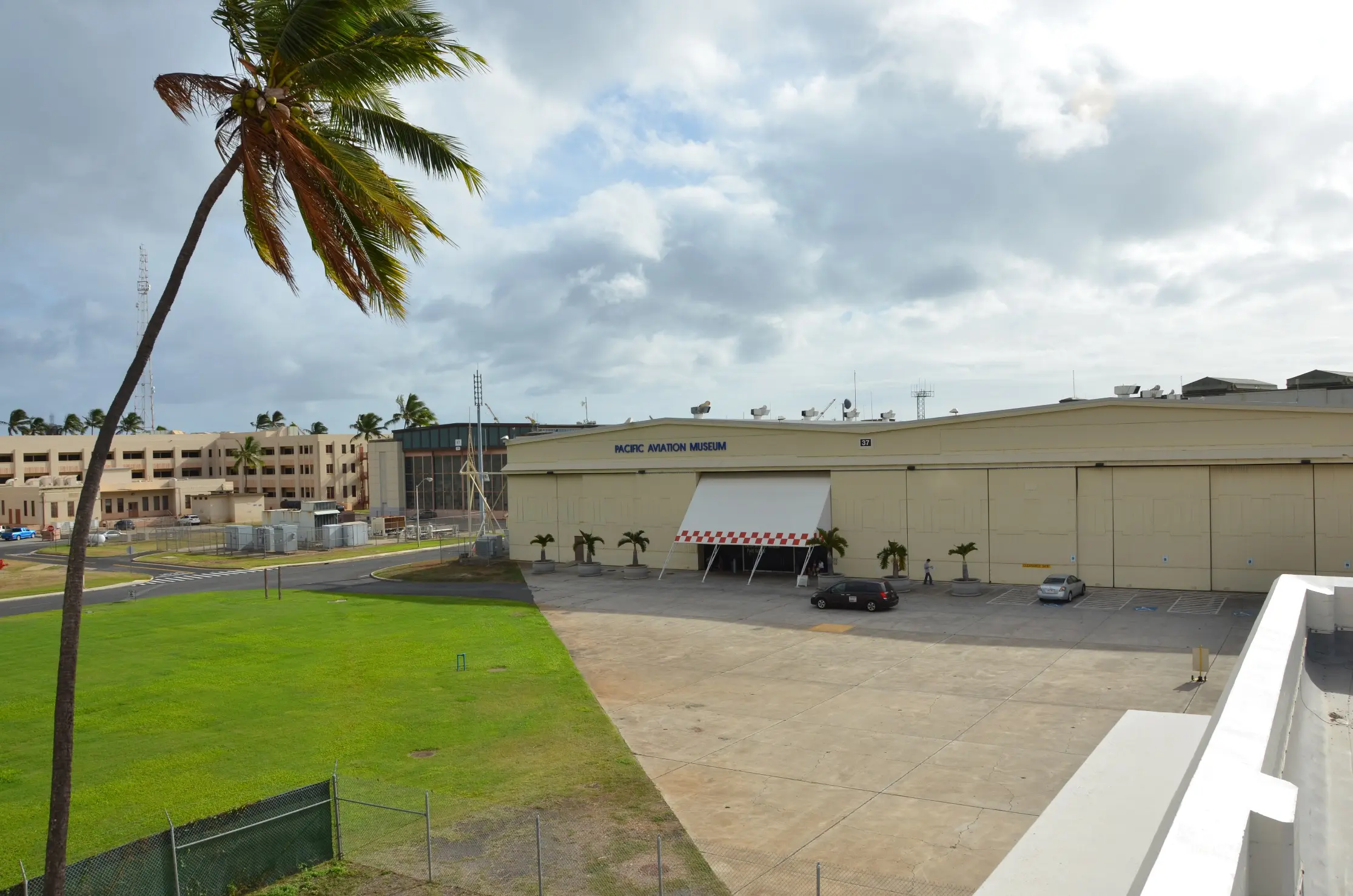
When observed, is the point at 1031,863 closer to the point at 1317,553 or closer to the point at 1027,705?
the point at 1027,705

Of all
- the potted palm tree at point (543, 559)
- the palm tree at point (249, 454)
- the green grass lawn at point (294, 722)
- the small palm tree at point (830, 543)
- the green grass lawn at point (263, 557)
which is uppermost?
the palm tree at point (249, 454)

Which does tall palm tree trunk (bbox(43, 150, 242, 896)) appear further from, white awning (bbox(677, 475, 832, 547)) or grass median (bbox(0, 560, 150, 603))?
grass median (bbox(0, 560, 150, 603))

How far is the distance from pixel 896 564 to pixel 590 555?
19.6 m

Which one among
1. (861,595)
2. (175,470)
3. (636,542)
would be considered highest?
(175,470)

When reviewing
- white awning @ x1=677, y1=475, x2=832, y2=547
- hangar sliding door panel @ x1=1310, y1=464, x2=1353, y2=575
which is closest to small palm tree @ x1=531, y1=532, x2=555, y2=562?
white awning @ x1=677, y1=475, x2=832, y2=547

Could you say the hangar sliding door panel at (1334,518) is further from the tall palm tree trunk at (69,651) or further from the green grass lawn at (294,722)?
the tall palm tree trunk at (69,651)

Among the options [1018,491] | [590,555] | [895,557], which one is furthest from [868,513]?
[590,555]

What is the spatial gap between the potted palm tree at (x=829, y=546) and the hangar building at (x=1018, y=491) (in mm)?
678

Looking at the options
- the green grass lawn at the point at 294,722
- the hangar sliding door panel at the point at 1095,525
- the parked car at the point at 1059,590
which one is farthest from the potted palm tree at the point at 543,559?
the hangar sliding door panel at the point at 1095,525

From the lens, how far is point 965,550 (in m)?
43.5

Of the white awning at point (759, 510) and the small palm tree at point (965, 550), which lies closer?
the small palm tree at point (965, 550)

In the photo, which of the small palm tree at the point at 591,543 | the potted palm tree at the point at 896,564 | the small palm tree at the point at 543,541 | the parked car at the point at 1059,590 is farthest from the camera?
the small palm tree at the point at 543,541

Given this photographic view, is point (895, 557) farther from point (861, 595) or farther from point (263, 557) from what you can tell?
point (263, 557)

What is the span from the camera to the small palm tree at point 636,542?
54062mm
